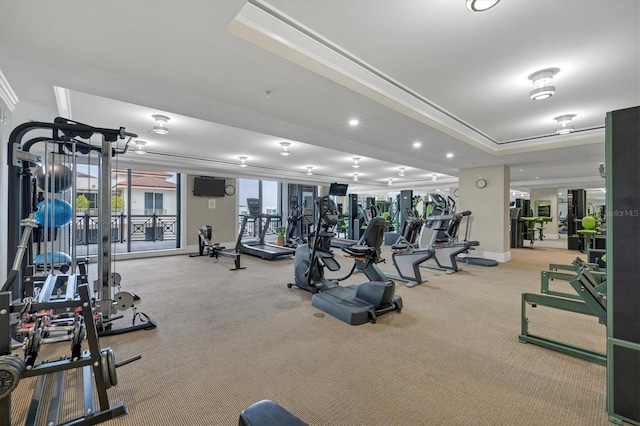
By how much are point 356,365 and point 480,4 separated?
2763mm

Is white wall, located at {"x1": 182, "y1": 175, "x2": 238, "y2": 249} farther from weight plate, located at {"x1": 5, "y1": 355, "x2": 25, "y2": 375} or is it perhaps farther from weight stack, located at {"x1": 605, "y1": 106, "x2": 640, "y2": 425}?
weight stack, located at {"x1": 605, "y1": 106, "x2": 640, "y2": 425}

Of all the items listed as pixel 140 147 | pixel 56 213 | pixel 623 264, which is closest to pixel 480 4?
pixel 623 264

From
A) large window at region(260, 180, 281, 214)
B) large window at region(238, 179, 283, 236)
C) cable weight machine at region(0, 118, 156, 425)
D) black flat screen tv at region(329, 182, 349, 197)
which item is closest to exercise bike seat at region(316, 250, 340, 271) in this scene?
black flat screen tv at region(329, 182, 349, 197)

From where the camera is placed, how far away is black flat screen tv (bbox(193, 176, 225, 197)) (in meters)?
8.53

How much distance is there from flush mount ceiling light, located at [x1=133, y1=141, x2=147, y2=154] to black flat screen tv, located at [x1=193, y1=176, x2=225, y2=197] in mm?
2194

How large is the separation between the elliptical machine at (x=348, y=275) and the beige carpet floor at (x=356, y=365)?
0.16 m

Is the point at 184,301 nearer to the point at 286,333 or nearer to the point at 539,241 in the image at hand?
the point at 286,333

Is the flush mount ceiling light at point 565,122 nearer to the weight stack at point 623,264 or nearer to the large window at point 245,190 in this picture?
the weight stack at point 623,264

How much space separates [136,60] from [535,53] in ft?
11.4

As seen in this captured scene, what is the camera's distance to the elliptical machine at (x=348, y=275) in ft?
10.8

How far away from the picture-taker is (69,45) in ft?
6.69

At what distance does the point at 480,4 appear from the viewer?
5.94ft

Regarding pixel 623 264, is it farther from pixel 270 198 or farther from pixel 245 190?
pixel 270 198

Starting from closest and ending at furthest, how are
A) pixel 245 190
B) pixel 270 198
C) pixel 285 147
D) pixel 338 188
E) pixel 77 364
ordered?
pixel 77 364 < pixel 338 188 < pixel 285 147 < pixel 245 190 < pixel 270 198
